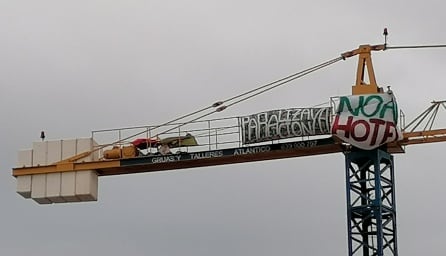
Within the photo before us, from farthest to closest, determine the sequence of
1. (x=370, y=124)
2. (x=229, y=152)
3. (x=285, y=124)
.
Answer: (x=229, y=152)
(x=285, y=124)
(x=370, y=124)

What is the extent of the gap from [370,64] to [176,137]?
40.2 ft

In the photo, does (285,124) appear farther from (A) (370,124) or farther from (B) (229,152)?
(A) (370,124)

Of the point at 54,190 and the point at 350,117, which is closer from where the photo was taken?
the point at 350,117

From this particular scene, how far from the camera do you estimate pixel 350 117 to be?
73062 mm

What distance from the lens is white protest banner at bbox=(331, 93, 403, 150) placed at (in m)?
72.8

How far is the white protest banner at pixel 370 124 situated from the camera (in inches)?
2864

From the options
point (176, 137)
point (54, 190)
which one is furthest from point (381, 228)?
point (54, 190)

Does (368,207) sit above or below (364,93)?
below

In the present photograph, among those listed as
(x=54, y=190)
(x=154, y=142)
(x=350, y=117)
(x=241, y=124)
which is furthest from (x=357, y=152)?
(x=54, y=190)

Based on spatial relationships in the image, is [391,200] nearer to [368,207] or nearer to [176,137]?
[368,207]

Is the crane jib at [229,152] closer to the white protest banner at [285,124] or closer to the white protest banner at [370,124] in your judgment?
the white protest banner at [285,124]

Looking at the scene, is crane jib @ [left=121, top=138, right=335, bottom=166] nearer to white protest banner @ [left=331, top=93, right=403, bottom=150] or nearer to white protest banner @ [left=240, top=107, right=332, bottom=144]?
white protest banner @ [left=240, top=107, right=332, bottom=144]

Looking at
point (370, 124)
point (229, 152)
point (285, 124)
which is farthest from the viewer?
point (229, 152)

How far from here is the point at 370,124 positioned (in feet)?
239
